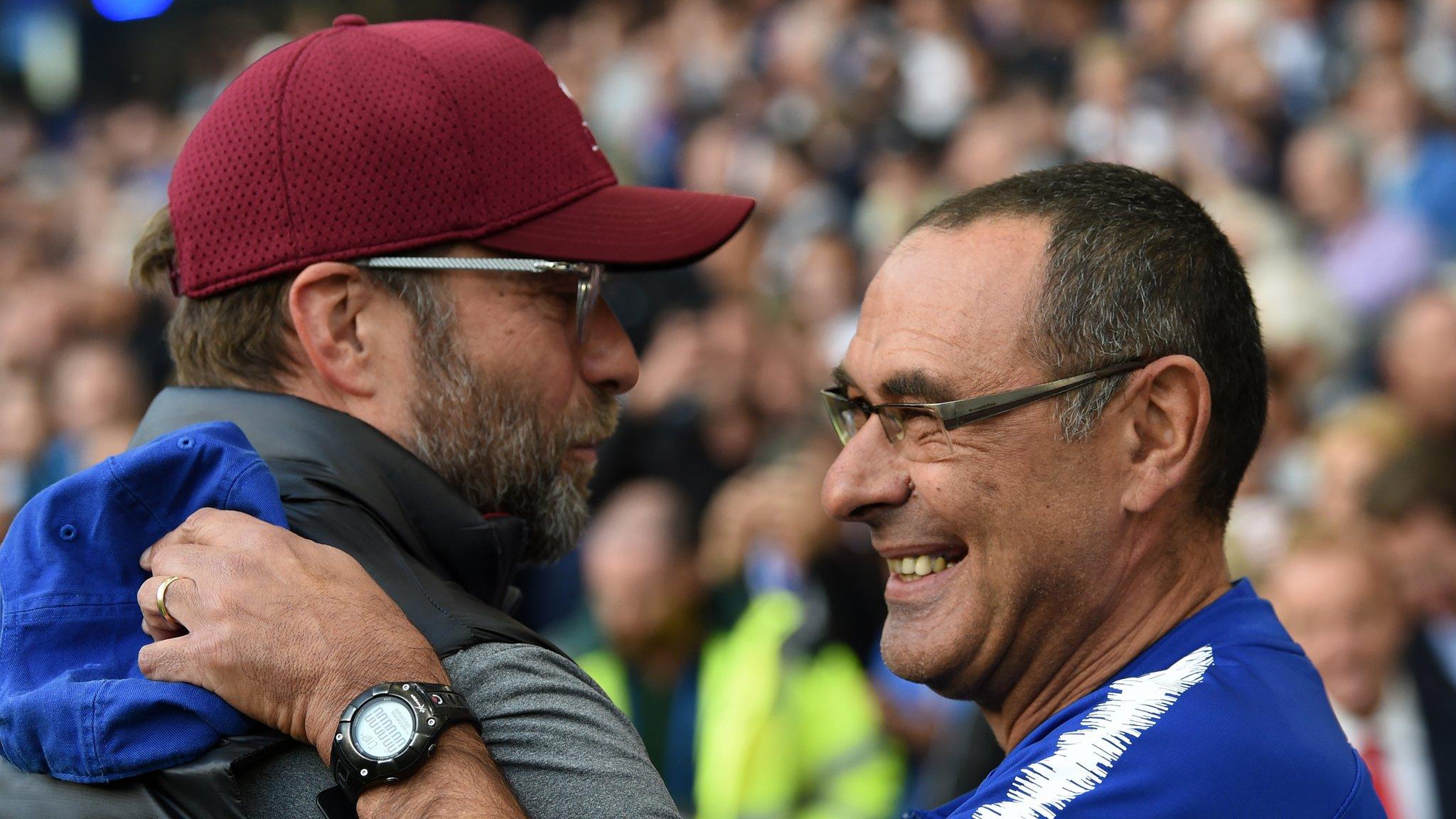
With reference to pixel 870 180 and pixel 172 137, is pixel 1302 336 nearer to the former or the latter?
pixel 870 180

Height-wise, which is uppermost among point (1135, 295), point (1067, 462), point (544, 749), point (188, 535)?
point (1135, 295)

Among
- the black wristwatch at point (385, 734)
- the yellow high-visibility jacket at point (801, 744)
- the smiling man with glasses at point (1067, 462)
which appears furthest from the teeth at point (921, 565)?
A: the yellow high-visibility jacket at point (801, 744)

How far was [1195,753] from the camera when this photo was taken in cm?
164

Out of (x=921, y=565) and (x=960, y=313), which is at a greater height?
(x=960, y=313)

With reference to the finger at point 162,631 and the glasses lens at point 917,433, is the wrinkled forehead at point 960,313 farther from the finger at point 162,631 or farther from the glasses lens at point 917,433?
the finger at point 162,631

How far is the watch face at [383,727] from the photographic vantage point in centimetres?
151

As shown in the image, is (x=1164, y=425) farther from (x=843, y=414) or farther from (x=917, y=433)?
(x=843, y=414)

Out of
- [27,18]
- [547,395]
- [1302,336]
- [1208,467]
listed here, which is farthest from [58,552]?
[27,18]

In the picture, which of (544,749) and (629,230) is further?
(629,230)

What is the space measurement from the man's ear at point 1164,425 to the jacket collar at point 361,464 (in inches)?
33.7

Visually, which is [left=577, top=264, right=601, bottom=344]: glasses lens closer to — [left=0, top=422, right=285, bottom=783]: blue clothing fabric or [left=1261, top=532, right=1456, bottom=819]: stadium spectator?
[left=0, top=422, right=285, bottom=783]: blue clothing fabric

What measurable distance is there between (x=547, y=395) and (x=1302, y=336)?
410 cm

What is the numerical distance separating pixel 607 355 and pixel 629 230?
0.66 ft

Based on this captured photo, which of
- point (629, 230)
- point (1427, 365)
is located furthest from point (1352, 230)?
point (629, 230)
